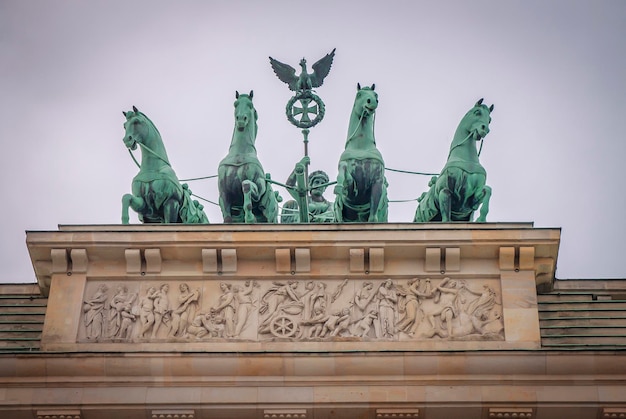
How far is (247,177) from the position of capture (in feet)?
110

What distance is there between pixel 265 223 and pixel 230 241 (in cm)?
84

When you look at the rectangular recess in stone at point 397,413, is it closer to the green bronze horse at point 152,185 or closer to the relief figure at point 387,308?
the relief figure at point 387,308

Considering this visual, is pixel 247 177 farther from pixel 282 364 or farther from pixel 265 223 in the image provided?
pixel 282 364

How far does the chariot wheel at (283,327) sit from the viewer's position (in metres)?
30.6

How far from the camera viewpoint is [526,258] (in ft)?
102

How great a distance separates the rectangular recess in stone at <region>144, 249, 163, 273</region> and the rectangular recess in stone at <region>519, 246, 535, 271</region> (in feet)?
18.5

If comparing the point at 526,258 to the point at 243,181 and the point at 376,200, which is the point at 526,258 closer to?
the point at 376,200

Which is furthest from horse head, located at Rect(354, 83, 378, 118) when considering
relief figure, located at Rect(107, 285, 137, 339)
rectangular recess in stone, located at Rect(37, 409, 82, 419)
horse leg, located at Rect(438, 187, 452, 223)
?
rectangular recess in stone, located at Rect(37, 409, 82, 419)

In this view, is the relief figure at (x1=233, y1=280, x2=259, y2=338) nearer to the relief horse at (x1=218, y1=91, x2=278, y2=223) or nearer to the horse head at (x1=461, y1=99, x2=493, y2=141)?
the relief horse at (x1=218, y1=91, x2=278, y2=223)

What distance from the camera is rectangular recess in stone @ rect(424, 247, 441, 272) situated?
31.1 metres

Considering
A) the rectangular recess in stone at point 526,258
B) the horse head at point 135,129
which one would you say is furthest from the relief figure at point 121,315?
the rectangular recess in stone at point 526,258

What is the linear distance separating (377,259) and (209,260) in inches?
103

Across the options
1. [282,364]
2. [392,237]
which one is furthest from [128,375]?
[392,237]

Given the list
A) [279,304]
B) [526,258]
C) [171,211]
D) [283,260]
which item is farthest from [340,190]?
[526,258]
